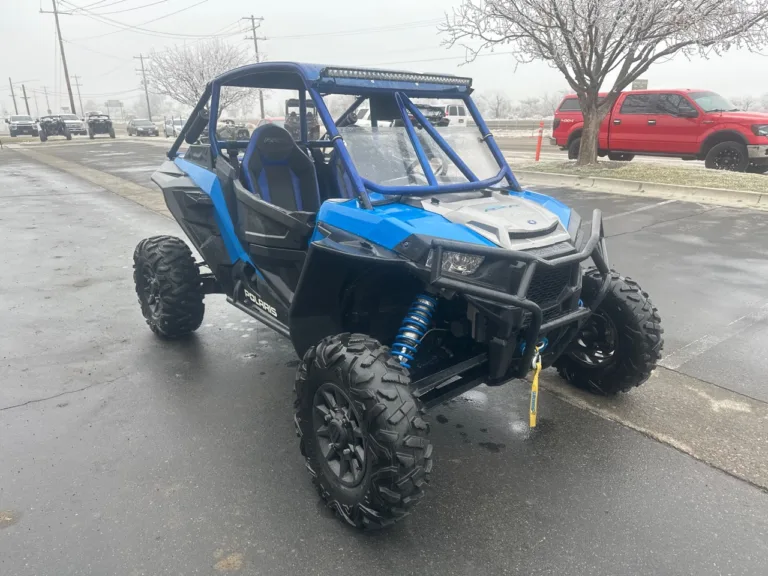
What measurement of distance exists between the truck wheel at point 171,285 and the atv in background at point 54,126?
127 ft

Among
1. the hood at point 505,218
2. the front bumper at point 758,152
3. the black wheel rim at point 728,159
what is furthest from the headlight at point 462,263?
the black wheel rim at point 728,159

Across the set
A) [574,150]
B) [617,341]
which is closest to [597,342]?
[617,341]

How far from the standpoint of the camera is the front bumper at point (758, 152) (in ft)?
40.4

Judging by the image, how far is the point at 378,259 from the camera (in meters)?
2.56

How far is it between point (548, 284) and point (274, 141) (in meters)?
2.06

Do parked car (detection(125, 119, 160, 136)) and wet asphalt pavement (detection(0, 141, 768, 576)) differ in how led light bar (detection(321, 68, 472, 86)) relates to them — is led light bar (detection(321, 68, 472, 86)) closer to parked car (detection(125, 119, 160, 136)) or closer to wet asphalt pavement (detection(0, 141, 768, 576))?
wet asphalt pavement (detection(0, 141, 768, 576))

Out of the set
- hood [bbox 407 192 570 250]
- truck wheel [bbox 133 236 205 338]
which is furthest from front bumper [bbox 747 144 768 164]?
truck wheel [bbox 133 236 205 338]

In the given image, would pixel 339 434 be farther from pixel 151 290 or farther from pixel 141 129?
pixel 141 129

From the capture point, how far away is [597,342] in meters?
3.67

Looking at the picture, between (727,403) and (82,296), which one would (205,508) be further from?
(82,296)

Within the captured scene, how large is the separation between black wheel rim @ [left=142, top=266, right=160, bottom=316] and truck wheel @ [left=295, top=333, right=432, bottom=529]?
2293 millimetres

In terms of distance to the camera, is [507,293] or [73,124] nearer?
[507,293]

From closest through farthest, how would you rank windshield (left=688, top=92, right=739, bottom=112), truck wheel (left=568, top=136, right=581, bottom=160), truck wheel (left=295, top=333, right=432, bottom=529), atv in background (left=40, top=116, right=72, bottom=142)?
1. truck wheel (left=295, top=333, right=432, bottom=529)
2. windshield (left=688, top=92, right=739, bottom=112)
3. truck wheel (left=568, top=136, right=581, bottom=160)
4. atv in background (left=40, top=116, right=72, bottom=142)

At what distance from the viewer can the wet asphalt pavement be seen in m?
2.44
